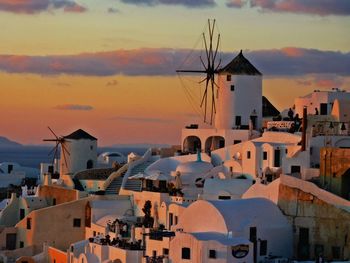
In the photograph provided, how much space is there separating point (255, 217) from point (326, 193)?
337 centimetres

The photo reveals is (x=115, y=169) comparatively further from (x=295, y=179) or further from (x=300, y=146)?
(x=295, y=179)

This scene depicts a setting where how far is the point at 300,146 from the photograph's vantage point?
195 ft

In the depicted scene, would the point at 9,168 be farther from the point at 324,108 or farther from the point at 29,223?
the point at 324,108

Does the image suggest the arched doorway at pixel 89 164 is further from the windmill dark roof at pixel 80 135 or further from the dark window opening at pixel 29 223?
the dark window opening at pixel 29 223

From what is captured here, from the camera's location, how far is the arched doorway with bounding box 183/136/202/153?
7062 centimetres

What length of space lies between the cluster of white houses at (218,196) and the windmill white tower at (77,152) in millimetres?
59

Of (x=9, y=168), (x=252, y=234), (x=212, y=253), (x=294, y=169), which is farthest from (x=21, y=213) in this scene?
(x=212, y=253)

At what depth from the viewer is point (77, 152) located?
230 feet

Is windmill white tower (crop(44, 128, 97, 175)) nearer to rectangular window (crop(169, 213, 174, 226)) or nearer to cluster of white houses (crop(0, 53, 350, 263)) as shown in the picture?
cluster of white houses (crop(0, 53, 350, 263))

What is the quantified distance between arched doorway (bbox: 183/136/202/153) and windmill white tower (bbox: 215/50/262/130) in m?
2.37

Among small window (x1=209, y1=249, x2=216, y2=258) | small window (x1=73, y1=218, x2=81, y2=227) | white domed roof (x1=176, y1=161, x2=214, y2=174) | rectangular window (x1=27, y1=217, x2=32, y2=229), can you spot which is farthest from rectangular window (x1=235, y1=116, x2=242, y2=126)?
small window (x1=209, y1=249, x2=216, y2=258)

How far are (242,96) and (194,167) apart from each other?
782cm

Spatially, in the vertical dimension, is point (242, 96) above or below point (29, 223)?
above

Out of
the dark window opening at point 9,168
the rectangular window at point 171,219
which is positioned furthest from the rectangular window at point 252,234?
the dark window opening at point 9,168
